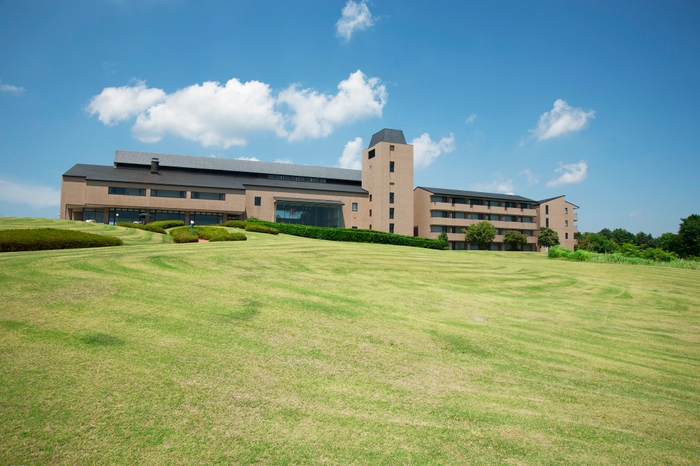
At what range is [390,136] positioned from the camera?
61438 millimetres

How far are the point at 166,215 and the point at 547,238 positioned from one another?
62388mm

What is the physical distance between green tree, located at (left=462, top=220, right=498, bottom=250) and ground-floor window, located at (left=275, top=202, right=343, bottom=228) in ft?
73.5

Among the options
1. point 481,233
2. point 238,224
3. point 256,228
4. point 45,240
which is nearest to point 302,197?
point 238,224

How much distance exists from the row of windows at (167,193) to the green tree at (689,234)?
86489 millimetres

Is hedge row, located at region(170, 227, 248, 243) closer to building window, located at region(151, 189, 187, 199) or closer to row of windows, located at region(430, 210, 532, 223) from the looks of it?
building window, located at region(151, 189, 187, 199)

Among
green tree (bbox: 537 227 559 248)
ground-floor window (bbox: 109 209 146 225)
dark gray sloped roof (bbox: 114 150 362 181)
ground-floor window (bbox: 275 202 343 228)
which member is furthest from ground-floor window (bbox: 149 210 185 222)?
green tree (bbox: 537 227 559 248)

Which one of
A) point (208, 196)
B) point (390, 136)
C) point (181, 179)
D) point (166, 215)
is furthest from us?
point (390, 136)

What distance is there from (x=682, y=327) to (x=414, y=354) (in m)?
12.5

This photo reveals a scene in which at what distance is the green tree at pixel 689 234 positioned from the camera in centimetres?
7806

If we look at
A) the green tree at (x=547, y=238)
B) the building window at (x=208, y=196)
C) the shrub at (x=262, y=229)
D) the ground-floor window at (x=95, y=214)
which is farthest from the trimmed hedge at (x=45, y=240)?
the green tree at (x=547, y=238)

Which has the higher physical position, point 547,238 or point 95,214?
point 95,214

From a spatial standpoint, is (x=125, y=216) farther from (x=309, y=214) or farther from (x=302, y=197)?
(x=309, y=214)

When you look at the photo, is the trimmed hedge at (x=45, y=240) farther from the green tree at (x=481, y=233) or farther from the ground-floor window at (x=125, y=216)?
the green tree at (x=481, y=233)

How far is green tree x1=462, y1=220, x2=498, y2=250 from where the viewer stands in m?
66.3
